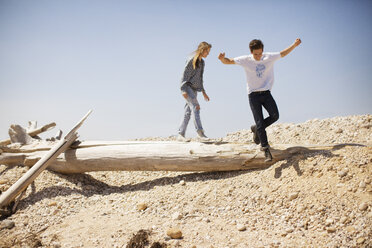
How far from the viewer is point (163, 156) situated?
22.9 ft

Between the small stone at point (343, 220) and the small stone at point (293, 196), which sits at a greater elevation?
the small stone at point (293, 196)

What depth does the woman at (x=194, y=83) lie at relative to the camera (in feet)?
23.7

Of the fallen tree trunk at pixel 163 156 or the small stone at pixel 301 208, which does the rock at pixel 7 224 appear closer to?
the fallen tree trunk at pixel 163 156

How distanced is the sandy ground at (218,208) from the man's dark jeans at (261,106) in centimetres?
92

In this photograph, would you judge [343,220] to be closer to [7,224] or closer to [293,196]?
[293,196]

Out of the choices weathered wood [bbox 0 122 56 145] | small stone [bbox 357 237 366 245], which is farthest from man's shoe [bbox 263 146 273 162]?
weathered wood [bbox 0 122 56 145]

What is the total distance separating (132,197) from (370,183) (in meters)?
4.87

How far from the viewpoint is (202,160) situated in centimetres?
675

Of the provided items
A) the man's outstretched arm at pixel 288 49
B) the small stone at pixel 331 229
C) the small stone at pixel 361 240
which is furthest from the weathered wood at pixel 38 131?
the small stone at pixel 361 240

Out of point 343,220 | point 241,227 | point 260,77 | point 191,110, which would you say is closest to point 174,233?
point 241,227

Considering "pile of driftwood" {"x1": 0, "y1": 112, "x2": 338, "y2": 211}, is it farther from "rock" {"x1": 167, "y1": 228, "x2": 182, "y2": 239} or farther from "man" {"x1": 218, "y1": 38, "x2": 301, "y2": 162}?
"rock" {"x1": 167, "y1": 228, "x2": 182, "y2": 239}

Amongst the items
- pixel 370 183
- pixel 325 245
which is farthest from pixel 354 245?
pixel 370 183

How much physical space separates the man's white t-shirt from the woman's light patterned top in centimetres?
165

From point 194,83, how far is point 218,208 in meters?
3.27
